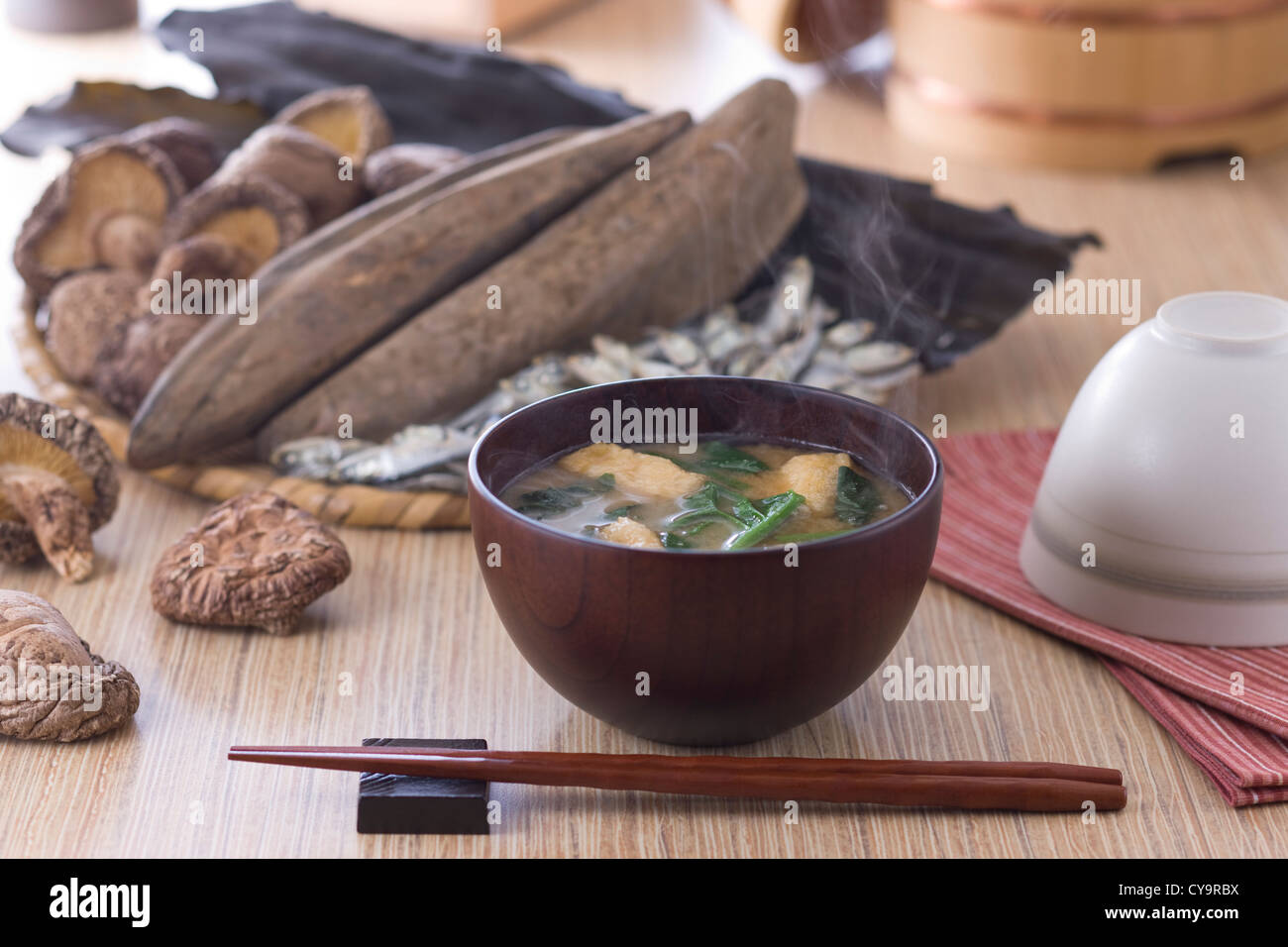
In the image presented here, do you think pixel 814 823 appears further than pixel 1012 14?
No

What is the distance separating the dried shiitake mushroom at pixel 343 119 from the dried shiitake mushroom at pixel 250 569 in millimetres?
795

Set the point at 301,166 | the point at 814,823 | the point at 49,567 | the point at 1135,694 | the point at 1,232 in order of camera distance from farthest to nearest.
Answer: the point at 1,232, the point at 301,166, the point at 49,567, the point at 1135,694, the point at 814,823

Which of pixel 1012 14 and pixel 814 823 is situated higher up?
pixel 1012 14

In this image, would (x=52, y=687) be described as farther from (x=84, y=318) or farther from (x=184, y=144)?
(x=184, y=144)

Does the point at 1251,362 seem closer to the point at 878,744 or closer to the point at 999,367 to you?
the point at 878,744

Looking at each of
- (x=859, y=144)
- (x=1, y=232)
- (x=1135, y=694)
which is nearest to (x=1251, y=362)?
(x=1135, y=694)

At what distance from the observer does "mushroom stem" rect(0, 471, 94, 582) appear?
4.57 ft

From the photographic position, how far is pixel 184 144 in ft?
6.23

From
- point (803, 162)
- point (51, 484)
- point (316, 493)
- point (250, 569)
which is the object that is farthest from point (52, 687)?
point (803, 162)

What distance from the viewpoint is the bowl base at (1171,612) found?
1249 millimetres

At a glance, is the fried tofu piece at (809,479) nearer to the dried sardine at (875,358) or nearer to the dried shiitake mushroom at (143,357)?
the dried sardine at (875,358)

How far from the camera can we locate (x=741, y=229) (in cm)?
184

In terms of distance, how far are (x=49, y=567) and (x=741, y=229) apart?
902 millimetres

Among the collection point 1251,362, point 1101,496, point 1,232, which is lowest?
point 1,232
